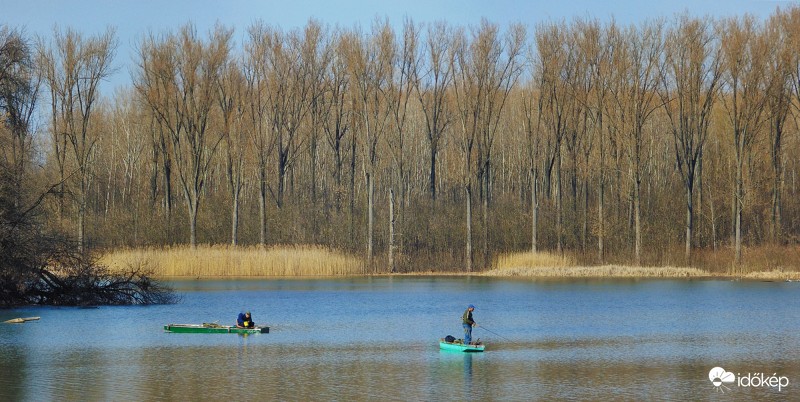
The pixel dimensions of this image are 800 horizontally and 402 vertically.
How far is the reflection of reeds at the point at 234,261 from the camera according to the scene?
53.0m

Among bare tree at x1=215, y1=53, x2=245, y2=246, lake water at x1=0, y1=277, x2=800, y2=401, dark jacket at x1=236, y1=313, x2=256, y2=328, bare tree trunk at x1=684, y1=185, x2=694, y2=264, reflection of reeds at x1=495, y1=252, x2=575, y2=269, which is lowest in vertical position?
lake water at x1=0, y1=277, x2=800, y2=401

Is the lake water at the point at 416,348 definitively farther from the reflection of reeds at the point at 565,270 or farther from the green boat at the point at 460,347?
the reflection of reeds at the point at 565,270

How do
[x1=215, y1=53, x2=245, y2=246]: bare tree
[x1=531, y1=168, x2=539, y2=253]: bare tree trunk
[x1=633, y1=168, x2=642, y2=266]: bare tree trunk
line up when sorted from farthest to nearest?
[x1=215, y1=53, x2=245, y2=246]: bare tree → [x1=531, y1=168, x2=539, y2=253]: bare tree trunk → [x1=633, y1=168, x2=642, y2=266]: bare tree trunk

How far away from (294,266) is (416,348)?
27938mm

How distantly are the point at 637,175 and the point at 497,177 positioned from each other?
42696 millimetres

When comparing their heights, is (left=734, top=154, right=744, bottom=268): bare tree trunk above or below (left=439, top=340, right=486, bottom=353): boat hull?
above

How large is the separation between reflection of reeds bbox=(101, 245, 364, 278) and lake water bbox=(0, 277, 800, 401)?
810cm

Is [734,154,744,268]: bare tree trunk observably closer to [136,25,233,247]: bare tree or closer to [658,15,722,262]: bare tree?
[658,15,722,262]: bare tree

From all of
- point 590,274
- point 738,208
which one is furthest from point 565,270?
point 738,208

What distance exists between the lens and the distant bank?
53000 millimetres

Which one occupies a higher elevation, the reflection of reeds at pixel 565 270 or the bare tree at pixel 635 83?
the bare tree at pixel 635 83

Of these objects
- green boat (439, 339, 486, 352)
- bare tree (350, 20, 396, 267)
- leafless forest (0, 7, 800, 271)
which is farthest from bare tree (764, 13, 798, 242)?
green boat (439, 339, 486, 352)

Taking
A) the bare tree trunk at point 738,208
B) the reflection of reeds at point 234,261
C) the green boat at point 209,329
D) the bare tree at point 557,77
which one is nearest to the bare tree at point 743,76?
the bare tree trunk at point 738,208

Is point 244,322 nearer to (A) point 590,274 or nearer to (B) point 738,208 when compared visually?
(A) point 590,274
